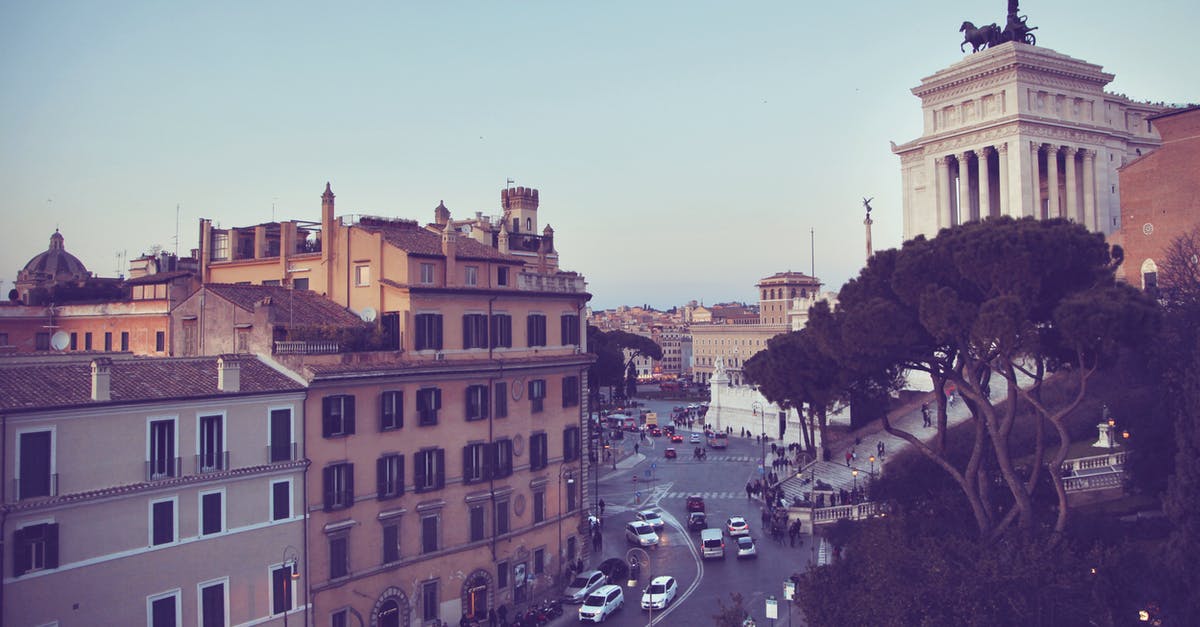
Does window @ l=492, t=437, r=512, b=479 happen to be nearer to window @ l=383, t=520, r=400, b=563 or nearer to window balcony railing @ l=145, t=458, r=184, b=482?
window @ l=383, t=520, r=400, b=563

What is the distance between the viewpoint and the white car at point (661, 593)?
3017cm

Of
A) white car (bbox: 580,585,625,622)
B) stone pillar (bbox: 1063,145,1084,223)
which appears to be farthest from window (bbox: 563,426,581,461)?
stone pillar (bbox: 1063,145,1084,223)

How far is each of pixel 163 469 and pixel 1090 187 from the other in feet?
179

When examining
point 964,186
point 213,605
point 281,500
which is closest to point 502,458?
point 281,500

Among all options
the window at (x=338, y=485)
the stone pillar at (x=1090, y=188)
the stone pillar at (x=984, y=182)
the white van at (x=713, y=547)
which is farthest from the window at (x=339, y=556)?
the stone pillar at (x=1090, y=188)

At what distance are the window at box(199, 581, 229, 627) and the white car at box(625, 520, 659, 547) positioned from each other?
19230mm

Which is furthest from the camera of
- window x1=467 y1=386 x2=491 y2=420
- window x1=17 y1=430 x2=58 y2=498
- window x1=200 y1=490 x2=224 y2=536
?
window x1=467 y1=386 x2=491 y2=420

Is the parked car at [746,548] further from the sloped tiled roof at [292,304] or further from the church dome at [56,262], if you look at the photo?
the church dome at [56,262]

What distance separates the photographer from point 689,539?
4081 centimetres

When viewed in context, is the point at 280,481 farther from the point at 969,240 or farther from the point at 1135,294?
the point at 1135,294

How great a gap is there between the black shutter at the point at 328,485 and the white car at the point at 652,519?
17.6 meters

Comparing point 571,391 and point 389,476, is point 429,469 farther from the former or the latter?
point 571,391

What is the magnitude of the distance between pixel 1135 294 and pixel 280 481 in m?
21.6

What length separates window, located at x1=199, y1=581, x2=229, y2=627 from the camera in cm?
2350
